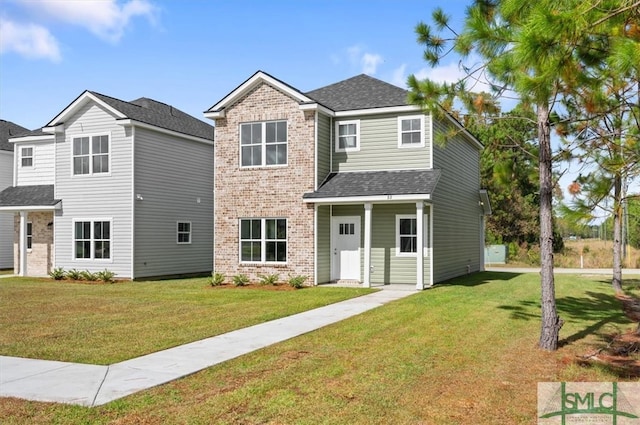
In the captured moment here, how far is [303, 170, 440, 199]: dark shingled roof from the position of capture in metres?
17.6

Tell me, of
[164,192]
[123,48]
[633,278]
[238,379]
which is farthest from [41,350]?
[633,278]

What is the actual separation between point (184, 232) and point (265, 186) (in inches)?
262

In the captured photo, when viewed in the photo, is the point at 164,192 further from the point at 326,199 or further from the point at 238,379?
the point at 238,379

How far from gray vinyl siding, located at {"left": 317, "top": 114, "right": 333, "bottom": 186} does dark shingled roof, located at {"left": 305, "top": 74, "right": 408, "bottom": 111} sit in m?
0.70

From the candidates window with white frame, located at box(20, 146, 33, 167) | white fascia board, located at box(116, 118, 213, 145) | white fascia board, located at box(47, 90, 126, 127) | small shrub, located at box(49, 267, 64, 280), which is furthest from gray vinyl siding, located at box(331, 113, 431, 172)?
window with white frame, located at box(20, 146, 33, 167)

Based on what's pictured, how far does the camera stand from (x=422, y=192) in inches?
669

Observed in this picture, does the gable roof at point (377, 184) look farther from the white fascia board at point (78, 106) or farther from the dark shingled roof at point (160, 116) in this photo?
the white fascia board at point (78, 106)

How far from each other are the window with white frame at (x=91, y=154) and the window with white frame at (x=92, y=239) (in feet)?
6.95

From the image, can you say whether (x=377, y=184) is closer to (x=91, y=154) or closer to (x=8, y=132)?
(x=91, y=154)

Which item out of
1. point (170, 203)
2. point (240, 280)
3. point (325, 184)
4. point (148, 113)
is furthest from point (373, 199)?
point (148, 113)

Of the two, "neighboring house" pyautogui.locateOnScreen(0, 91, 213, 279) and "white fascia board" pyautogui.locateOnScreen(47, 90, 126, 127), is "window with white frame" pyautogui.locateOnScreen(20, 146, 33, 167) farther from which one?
"white fascia board" pyautogui.locateOnScreen(47, 90, 126, 127)

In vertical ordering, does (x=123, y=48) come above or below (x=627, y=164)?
above

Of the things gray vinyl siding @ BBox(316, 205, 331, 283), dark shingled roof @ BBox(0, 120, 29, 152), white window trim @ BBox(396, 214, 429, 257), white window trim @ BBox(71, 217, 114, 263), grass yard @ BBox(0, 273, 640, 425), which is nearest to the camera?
grass yard @ BBox(0, 273, 640, 425)

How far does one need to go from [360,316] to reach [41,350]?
621 centimetres
